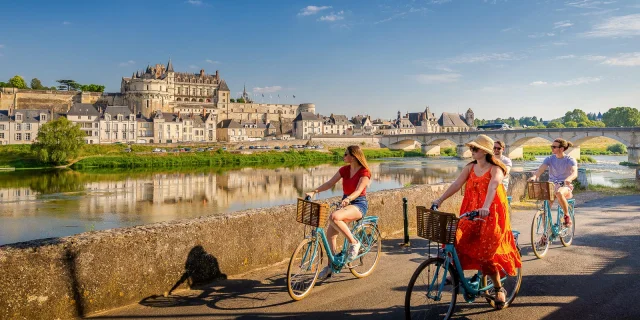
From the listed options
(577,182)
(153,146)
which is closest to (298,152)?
(153,146)

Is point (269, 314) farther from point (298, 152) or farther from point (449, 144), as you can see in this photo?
point (449, 144)

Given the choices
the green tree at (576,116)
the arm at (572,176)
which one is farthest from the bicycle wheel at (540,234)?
the green tree at (576,116)

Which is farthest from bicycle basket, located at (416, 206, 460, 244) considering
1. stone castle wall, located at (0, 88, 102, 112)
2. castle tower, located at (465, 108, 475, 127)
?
castle tower, located at (465, 108, 475, 127)

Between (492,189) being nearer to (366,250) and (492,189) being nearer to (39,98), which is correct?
(366,250)

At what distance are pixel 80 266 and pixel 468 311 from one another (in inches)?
133

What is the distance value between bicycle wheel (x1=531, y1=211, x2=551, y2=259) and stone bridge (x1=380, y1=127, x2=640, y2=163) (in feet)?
132

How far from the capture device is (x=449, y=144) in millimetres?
85875

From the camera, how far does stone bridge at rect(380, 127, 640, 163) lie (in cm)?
5059

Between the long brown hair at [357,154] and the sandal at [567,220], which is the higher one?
the long brown hair at [357,154]

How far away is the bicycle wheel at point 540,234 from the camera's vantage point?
6.19 meters

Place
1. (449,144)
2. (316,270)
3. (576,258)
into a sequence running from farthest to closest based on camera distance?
1. (449,144)
2. (576,258)
3. (316,270)

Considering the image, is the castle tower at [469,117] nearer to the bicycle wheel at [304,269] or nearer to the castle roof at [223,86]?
the castle roof at [223,86]

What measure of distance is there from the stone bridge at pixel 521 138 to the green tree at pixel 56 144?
39497 mm

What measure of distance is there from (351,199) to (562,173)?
3.51 m
